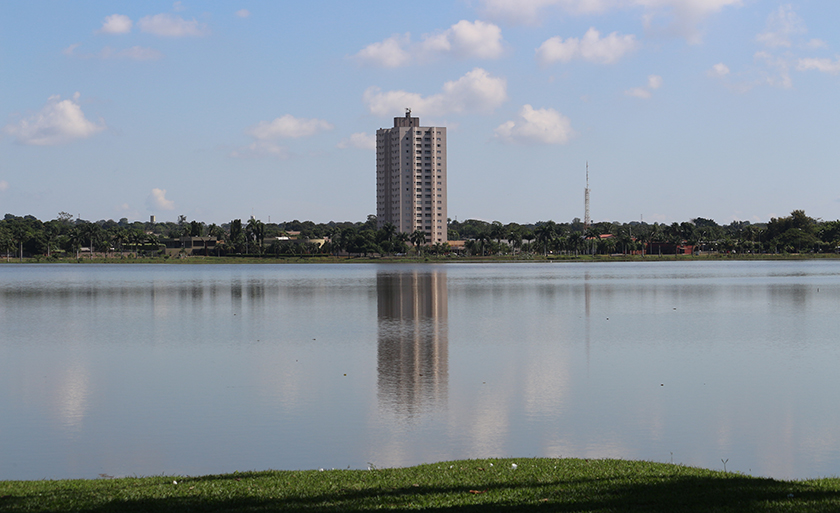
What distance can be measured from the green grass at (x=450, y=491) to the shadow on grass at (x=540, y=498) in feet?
0.05

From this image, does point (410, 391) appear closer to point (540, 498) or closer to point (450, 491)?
point (450, 491)

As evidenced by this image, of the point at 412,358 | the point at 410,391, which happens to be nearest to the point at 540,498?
the point at 410,391

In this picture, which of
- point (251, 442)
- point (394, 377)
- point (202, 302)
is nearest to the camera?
point (251, 442)

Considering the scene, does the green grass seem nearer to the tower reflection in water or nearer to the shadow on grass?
the shadow on grass

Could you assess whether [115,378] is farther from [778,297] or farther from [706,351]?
[778,297]

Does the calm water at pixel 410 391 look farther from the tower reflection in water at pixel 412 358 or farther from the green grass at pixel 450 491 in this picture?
the green grass at pixel 450 491

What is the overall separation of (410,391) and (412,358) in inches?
293

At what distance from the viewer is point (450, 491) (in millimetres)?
12648

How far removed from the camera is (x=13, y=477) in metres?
15.7

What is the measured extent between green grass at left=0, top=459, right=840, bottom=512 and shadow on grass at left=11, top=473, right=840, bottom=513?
2 cm

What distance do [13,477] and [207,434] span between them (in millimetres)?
4645

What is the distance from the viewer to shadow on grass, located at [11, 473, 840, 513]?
11320 millimetres

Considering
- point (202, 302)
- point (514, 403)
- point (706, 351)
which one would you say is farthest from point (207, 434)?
point (202, 302)

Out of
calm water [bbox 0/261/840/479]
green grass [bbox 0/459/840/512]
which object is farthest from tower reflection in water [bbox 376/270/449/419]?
green grass [bbox 0/459/840/512]
